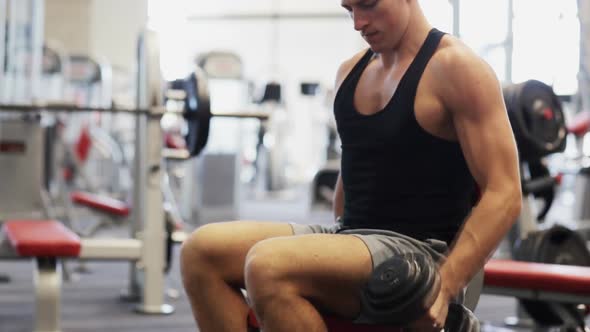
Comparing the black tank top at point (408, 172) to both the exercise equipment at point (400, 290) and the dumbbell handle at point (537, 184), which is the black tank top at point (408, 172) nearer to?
the exercise equipment at point (400, 290)

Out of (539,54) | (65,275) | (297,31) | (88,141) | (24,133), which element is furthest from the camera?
(297,31)

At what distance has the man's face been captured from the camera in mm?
1497

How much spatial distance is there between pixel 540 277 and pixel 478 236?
2.71 ft

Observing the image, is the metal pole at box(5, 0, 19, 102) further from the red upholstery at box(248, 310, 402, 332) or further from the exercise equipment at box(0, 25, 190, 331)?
the red upholstery at box(248, 310, 402, 332)

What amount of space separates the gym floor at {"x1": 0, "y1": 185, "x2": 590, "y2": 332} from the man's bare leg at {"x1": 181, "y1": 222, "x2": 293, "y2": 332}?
1613 millimetres

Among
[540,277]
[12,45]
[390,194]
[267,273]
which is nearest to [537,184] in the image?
[540,277]

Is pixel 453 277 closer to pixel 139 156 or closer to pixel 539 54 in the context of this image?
pixel 139 156

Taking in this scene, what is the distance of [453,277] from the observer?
4.66 ft

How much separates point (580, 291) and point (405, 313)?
927 millimetres

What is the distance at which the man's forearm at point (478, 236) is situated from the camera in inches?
56.1

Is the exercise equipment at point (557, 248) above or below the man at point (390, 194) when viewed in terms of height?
below

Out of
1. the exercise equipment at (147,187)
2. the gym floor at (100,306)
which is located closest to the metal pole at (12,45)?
the gym floor at (100,306)

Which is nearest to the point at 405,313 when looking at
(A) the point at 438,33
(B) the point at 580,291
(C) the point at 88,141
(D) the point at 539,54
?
(A) the point at 438,33

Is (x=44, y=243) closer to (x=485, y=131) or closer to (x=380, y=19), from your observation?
(x=380, y=19)
